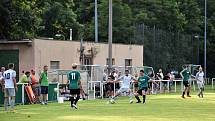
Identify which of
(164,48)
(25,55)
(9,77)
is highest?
(164,48)

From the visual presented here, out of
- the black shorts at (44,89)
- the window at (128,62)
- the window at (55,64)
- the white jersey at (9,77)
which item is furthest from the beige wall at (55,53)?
the white jersey at (9,77)

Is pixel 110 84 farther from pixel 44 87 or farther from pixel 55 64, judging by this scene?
pixel 55 64

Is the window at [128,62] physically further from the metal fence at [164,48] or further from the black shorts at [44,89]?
the black shorts at [44,89]

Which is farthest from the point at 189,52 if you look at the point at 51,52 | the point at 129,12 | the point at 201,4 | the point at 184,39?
the point at 51,52

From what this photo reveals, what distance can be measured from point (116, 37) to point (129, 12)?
395cm

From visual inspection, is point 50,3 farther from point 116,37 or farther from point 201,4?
point 201,4

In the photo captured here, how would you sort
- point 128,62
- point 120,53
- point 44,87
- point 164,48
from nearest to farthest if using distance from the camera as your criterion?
1. point 44,87
2. point 120,53
3. point 128,62
4. point 164,48

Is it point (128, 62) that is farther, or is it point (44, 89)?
point (128, 62)

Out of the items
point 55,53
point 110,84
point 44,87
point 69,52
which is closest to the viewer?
point 44,87

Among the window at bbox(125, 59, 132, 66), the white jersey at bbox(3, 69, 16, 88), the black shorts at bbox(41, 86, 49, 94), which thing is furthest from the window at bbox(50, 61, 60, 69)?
the white jersey at bbox(3, 69, 16, 88)

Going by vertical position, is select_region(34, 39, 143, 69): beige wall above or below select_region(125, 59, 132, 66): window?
above

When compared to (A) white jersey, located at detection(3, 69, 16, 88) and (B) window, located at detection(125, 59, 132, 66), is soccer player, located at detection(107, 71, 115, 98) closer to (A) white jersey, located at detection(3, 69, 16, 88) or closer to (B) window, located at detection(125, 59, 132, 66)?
(A) white jersey, located at detection(3, 69, 16, 88)

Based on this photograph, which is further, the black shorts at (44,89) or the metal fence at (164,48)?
the metal fence at (164,48)

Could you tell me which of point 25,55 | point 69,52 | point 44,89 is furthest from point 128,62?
point 44,89
